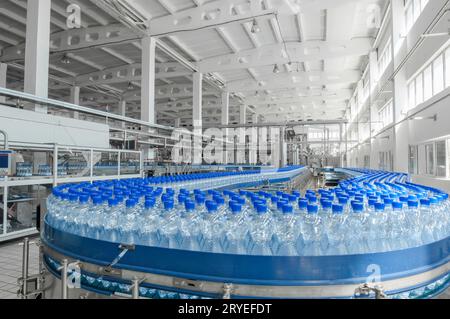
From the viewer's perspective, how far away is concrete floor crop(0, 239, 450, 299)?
2.74 meters

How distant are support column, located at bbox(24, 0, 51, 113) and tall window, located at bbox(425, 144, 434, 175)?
858 centimetres

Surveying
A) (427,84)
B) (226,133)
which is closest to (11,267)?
(427,84)

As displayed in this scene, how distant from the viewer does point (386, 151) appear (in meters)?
10.5

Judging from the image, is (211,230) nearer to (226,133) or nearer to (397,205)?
(397,205)

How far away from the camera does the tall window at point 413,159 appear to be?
26.3 ft

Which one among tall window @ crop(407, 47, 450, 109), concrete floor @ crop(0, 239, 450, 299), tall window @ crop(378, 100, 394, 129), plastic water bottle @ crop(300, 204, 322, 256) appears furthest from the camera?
tall window @ crop(378, 100, 394, 129)

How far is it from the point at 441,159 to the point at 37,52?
856 centimetres

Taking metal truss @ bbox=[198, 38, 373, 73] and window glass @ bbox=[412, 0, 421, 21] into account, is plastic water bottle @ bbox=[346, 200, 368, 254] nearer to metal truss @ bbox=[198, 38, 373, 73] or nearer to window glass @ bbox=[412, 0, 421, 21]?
window glass @ bbox=[412, 0, 421, 21]

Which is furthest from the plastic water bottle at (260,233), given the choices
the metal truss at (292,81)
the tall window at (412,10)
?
the metal truss at (292,81)

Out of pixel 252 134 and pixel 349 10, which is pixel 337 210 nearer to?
pixel 349 10

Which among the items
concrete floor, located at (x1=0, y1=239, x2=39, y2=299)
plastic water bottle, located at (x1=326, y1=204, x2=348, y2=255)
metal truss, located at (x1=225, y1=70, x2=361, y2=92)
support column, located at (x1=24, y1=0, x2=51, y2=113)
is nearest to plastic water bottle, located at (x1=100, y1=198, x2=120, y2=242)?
plastic water bottle, located at (x1=326, y1=204, x2=348, y2=255)

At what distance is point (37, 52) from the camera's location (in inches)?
213

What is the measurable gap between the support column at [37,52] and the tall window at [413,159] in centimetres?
895

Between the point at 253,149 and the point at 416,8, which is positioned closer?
the point at 416,8
